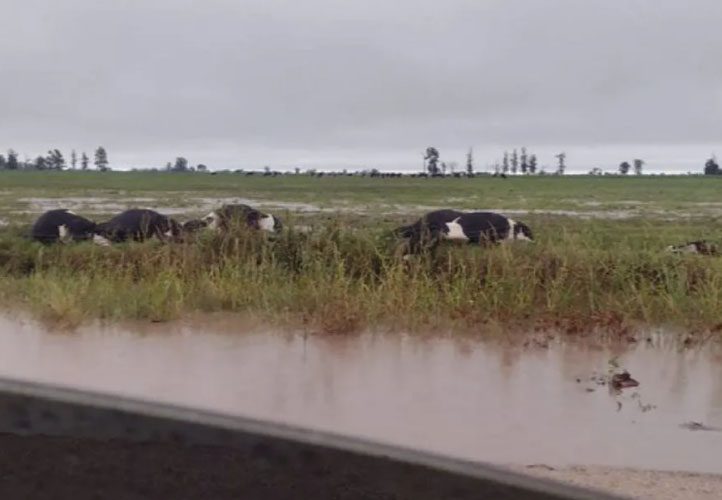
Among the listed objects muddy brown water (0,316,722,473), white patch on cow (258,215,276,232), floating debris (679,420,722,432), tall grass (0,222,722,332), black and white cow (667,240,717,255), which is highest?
white patch on cow (258,215,276,232)

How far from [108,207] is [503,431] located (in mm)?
18448

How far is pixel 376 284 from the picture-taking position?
28.2 feet

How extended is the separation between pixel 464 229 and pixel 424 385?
5.77 metres

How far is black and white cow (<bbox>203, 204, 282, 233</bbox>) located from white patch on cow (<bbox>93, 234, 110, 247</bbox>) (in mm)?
1349

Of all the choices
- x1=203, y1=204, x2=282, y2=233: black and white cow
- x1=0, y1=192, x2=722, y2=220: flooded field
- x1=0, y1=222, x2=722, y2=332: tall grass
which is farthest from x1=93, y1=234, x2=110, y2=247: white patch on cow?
x1=0, y1=192, x2=722, y2=220: flooded field

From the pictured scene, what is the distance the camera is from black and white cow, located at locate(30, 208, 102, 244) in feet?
38.7

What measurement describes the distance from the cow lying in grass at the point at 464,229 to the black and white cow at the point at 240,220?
164 centimetres

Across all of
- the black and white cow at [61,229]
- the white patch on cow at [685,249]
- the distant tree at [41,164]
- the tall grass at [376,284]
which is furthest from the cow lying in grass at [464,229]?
the distant tree at [41,164]

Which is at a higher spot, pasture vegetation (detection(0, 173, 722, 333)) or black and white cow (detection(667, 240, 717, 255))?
black and white cow (detection(667, 240, 717, 255))

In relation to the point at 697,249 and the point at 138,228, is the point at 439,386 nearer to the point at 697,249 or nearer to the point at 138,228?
the point at 697,249

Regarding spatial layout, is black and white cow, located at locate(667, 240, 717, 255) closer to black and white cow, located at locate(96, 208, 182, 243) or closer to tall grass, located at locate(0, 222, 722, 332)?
tall grass, located at locate(0, 222, 722, 332)

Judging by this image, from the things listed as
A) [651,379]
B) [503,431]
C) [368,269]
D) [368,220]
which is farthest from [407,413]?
[368,220]

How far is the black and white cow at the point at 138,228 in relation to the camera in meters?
11.6

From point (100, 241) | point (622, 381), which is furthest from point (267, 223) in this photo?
point (622, 381)
